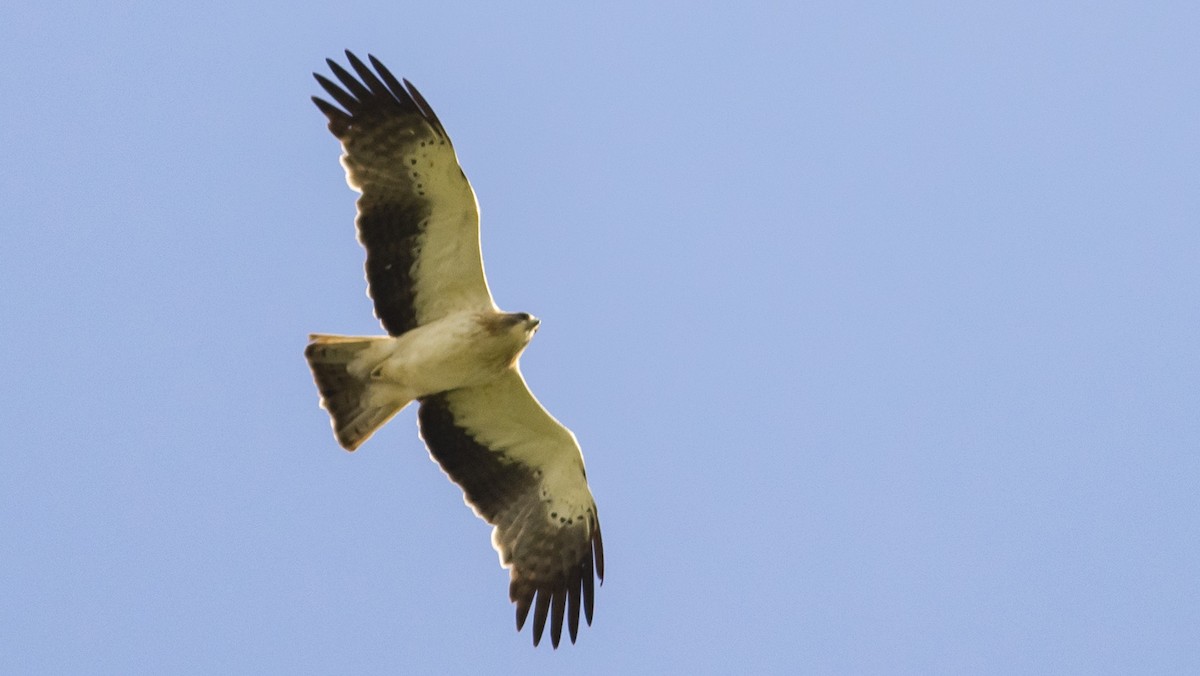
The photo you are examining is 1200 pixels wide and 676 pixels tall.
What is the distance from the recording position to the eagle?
11.6 metres

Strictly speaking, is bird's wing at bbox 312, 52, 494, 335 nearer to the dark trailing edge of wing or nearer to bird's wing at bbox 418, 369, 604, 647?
the dark trailing edge of wing

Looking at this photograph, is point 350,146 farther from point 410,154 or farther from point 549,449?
point 549,449

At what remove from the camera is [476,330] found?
11562 millimetres

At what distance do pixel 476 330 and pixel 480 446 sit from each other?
114cm

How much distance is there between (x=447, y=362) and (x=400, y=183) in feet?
3.83

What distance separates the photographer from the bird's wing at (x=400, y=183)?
38.1 feet

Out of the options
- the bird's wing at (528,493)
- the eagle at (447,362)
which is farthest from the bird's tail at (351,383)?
the bird's wing at (528,493)

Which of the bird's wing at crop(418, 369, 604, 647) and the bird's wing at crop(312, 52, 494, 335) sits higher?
the bird's wing at crop(312, 52, 494, 335)

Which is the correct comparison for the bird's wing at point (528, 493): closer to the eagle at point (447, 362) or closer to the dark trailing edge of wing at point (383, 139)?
the eagle at point (447, 362)

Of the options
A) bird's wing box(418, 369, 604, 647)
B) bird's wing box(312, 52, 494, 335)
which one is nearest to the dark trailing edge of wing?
bird's wing box(312, 52, 494, 335)

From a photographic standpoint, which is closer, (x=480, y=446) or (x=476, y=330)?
(x=476, y=330)

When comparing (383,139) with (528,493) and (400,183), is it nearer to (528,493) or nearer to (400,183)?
(400,183)

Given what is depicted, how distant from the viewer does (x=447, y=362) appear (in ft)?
38.3

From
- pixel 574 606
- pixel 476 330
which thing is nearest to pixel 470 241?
pixel 476 330
